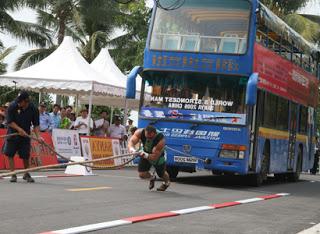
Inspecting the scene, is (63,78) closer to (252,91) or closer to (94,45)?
(252,91)

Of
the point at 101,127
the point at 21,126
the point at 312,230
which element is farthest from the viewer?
the point at 101,127

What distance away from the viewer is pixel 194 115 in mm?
16359

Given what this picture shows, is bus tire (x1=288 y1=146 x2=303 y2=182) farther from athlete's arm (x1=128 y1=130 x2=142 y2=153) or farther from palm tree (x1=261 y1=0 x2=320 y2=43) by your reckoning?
palm tree (x1=261 y1=0 x2=320 y2=43)

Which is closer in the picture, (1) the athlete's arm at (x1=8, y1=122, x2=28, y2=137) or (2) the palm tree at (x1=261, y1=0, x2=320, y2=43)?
(1) the athlete's arm at (x1=8, y1=122, x2=28, y2=137)

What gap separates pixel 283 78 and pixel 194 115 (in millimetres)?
3796

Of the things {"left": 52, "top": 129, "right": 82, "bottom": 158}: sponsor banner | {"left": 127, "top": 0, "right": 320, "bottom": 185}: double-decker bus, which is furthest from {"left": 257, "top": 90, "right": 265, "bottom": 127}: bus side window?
{"left": 52, "top": 129, "right": 82, "bottom": 158}: sponsor banner

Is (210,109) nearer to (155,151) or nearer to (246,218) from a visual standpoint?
(155,151)

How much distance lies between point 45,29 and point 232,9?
Answer: 114 feet

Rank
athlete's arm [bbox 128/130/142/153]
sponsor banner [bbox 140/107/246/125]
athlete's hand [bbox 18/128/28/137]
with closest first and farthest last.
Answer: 1. athlete's arm [bbox 128/130/142/153]
2. athlete's hand [bbox 18/128/28/137]
3. sponsor banner [bbox 140/107/246/125]

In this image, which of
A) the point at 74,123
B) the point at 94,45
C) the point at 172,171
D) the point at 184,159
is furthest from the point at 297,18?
the point at 184,159

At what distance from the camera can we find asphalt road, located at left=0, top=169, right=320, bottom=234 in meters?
8.94

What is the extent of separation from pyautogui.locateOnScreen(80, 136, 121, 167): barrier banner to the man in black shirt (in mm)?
6675

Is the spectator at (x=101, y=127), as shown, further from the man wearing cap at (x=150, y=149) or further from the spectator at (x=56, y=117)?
the man wearing cap at (x=150, y=149)

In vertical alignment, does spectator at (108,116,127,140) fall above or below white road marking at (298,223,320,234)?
above
